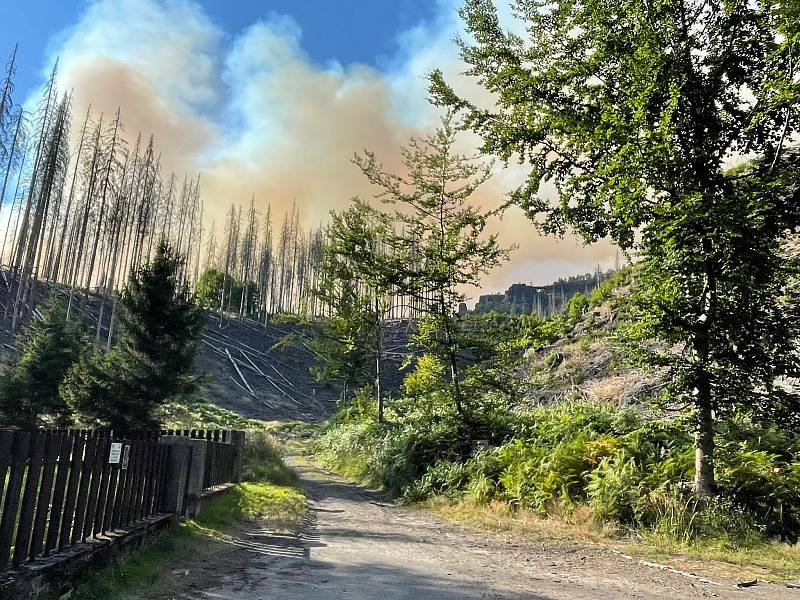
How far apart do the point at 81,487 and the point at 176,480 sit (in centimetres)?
258

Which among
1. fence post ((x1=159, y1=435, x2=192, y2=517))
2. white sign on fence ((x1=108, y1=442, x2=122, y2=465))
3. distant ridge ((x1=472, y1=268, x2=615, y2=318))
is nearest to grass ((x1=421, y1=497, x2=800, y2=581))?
fence post ((x1=159, y1=435, x2=192, y2=517))

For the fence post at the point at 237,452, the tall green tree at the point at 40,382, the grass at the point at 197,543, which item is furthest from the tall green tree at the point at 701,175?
the tall green tree at the point at 40,382

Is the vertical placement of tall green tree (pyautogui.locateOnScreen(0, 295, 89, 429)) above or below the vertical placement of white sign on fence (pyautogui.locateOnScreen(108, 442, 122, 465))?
above

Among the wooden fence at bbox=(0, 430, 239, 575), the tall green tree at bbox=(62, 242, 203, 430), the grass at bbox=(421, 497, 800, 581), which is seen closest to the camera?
the wooden fence at bbox=(0, 430, 239, 575)

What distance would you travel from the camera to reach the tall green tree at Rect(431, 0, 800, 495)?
821cm

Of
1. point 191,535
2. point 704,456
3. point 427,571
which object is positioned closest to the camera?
point 427,571

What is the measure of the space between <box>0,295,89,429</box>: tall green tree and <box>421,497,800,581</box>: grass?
695 inches

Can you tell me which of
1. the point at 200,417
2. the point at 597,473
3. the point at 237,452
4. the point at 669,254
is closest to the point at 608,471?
the point at 597,473

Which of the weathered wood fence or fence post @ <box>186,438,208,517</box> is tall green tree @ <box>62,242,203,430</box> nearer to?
fence post @ <box>186,438,208,517</box>

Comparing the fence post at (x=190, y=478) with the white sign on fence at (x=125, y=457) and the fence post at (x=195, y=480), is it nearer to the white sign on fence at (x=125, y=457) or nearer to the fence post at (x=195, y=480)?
the fence post at (x=195, y=480)

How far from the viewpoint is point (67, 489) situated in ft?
15.5

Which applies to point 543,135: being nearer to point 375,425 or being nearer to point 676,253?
point 676,253

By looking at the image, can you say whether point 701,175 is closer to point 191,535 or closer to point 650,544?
point 650,544

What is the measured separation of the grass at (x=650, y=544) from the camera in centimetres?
664
